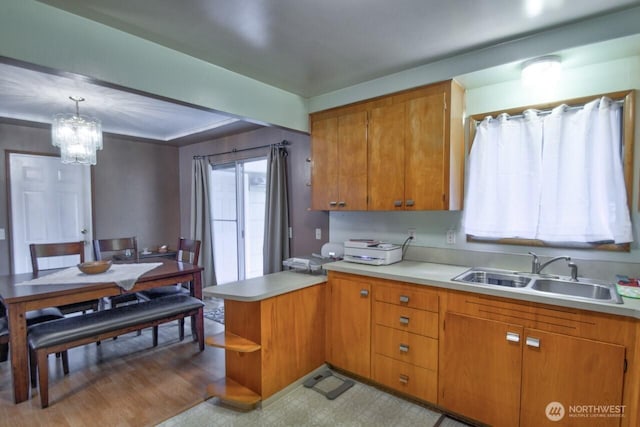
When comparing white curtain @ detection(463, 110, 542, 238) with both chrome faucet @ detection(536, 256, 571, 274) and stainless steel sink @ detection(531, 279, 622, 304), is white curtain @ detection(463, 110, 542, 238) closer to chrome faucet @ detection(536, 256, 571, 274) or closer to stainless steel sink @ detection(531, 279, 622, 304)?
chrome faucet @ detection(536, 256, 571, 274)

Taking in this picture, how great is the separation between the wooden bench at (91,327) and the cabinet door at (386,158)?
1.99 meters

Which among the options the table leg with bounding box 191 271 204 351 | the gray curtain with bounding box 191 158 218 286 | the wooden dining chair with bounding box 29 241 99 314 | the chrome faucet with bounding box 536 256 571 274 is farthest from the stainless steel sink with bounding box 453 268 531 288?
the gray curtain with bounding box 191 158 218 286

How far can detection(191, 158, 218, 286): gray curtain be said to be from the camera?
186 inches

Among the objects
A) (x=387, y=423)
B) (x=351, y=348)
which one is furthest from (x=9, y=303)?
(x=387, y=423)

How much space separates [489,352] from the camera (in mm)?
1846

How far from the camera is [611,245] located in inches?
75.9

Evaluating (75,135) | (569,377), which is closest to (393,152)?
(569,377)

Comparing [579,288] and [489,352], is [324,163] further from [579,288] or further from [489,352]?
[579,288]

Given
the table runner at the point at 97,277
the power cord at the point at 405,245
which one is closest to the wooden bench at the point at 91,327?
the table runner at the point at 97,277

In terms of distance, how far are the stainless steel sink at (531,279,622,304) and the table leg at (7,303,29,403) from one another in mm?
3366

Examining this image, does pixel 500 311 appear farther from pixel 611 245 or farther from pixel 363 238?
pixel 363 238

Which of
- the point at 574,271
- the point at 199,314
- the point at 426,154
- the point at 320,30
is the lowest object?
the point at 199,314

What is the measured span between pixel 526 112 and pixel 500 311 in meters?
1.39

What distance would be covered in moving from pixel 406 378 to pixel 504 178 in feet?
5.24
